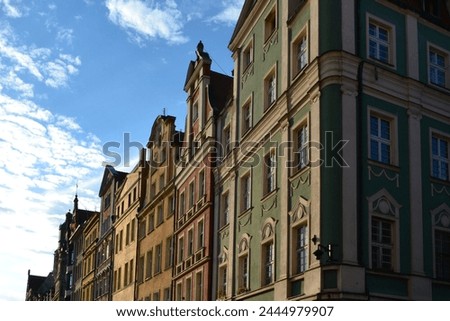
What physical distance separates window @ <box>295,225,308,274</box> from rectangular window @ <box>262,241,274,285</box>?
206 cm

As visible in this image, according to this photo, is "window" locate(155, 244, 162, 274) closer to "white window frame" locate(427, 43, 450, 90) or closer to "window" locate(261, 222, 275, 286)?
"window" locate(261, 222, 275, 286)

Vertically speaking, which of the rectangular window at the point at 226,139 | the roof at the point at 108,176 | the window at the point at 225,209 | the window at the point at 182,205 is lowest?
the window at the point at 225,209

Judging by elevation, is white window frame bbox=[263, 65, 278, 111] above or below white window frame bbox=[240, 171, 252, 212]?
above

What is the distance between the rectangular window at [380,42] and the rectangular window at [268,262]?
7795mm

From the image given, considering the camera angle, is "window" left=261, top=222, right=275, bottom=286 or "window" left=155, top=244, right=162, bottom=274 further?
"window" left=155, top=244, right=162, bottom=274

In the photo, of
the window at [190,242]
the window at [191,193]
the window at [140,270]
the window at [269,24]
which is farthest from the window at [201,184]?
the window at [140,270]

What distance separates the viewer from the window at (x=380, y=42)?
25073 millimetres

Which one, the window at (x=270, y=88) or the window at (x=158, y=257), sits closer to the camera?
the window at (x=270, y=88)

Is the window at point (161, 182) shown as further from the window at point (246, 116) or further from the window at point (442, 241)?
the window at point (442, 241)

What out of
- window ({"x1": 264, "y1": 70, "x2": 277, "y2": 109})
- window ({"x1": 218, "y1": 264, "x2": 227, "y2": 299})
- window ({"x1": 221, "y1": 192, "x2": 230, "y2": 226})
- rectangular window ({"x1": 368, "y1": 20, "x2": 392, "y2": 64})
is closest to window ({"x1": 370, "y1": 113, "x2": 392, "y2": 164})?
rectangular window ({"x1": 368, "y1": 20, "x2": 392, "y2": 64})

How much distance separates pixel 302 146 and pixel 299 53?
3849 millimetres

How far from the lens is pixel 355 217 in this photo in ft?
72.9

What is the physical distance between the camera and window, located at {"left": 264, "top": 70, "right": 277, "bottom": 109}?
94.1ft

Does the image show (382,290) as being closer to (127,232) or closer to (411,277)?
(411,277)
